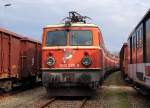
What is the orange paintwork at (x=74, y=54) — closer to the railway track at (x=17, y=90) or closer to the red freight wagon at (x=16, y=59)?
the red freight wagon at (x=16, y=59)

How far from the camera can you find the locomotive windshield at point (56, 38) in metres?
16.1

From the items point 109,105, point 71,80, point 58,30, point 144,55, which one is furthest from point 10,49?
point 144,55

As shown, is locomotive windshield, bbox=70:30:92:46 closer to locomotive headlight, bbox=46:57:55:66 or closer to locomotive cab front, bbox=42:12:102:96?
locomotive cab front, bbox=42:12:102:96

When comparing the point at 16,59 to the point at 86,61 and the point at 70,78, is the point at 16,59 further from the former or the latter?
the point at 86,61

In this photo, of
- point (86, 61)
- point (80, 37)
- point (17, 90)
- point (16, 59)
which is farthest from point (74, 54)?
point (17, 90)

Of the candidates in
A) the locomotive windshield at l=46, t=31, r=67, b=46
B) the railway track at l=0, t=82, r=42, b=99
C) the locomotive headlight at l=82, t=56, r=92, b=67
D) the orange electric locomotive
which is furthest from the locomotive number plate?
the railway track at l=0, t=82, r=42, b=99

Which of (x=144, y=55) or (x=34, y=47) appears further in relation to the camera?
(x=34, y=47)

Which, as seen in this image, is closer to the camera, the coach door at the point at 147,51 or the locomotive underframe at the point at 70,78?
the coach door at the point at 147,51

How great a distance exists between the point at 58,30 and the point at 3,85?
3.66 m

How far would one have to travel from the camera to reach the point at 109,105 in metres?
14.0

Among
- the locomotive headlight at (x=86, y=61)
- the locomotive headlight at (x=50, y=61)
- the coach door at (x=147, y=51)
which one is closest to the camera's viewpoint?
the coach door at (x=147, y=51)

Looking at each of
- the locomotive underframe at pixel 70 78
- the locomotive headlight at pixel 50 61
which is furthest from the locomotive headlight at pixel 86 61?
the locomotive headlight at pixel 50 61

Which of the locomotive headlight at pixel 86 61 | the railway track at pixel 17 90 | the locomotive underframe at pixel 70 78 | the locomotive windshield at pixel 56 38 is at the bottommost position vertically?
the railway track at pixel 17 90

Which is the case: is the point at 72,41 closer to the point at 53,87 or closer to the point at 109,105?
the point at 53,87
